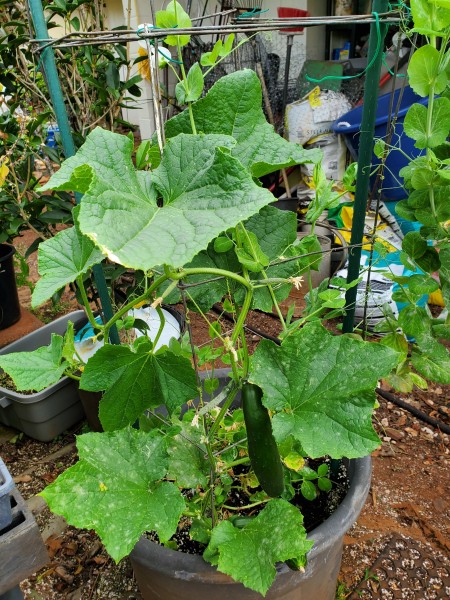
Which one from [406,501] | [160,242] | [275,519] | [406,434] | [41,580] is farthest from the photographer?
[406,434]

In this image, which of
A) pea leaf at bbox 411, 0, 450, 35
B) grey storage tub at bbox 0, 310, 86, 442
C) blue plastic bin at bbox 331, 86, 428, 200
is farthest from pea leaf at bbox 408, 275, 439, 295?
blue plastic bin at bbox 331, 86, 428, 200

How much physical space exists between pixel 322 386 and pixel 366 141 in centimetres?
53

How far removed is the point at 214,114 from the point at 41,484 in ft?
5.48

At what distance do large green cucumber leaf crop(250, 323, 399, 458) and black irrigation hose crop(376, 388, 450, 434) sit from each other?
4.45ft

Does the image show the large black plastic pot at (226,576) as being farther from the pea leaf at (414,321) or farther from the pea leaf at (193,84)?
the pea leaf at (193,84)

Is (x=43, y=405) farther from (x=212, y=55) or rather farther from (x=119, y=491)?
(x=212, y=55)

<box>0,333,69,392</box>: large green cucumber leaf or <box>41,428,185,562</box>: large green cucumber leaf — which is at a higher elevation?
<box>0,333,69,392</box>: large green cucumber leaf

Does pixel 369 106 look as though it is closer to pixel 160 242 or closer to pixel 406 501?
pixel 160 242

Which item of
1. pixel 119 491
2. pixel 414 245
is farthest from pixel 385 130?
pixel 119 491

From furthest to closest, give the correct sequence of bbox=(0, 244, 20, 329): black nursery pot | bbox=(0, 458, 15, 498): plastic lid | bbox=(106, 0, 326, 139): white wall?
bbox=(106, 0, 326, 139): white wall, bbox=(0, 244, 20, 329): black nursery pot, bbox=(0, 458, 15, 498): plastic lid

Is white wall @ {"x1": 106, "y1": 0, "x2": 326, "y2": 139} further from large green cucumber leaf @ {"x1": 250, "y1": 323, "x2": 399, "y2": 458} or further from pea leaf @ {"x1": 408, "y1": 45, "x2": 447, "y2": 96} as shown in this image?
large green cucumber leaf @ {"x1": 250, "y1": 323, "x2": 399, "y2": 458}

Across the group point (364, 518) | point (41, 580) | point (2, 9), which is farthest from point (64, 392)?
point (2, 9)

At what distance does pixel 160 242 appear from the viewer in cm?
57

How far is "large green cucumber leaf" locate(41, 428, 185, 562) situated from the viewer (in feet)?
2.86
